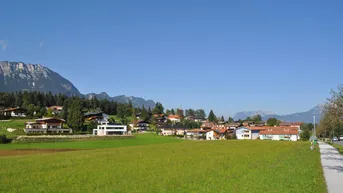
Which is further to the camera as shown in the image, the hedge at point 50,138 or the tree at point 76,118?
the tree at point 76,118

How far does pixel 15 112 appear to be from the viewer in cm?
13800

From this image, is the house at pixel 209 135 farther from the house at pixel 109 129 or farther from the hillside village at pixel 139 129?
the house at pixel 109 129

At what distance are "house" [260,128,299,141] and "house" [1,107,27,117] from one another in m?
95.6

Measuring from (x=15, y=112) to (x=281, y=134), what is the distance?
104m

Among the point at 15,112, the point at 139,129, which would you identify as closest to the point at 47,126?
the point at 15,112

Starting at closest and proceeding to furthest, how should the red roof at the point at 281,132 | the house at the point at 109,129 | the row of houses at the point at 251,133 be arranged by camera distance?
1. the house at the point at 109,129
2. the red roof at the point at 281,132
3. the row of houses at the point at 251,133

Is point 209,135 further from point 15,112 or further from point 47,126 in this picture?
point 15,112

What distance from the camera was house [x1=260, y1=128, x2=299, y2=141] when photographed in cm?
12169

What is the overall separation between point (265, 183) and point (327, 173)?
7.00m

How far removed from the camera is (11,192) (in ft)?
52.8

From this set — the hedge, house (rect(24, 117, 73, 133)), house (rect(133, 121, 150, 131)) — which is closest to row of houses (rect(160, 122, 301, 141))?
house (rect(133, 121, 150, 131))

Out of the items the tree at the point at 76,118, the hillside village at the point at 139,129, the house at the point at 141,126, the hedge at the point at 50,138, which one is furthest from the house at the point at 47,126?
the house at the point at 141,126

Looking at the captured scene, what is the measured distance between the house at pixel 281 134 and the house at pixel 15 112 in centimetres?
9556

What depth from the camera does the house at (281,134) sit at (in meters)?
122
